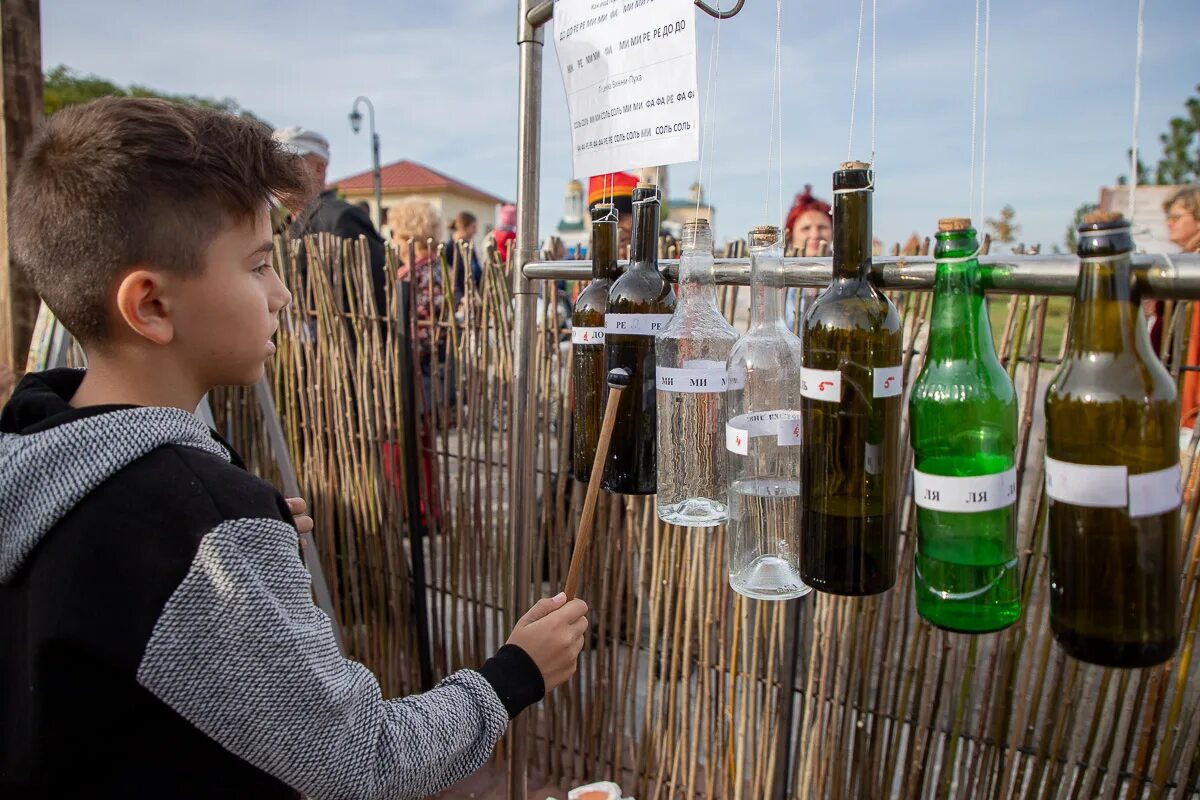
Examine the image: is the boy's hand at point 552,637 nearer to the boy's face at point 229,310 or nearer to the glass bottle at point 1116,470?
the boy's face at point 229,310

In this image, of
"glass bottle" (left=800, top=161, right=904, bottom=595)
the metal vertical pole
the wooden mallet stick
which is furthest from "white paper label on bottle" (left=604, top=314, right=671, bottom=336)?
Answer: the metal vertical pole

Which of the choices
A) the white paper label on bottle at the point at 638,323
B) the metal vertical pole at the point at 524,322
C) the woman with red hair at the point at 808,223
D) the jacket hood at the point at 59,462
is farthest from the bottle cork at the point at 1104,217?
the woman with red hair at the point at 808,223

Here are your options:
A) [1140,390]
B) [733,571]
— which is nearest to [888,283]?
[1140,390]

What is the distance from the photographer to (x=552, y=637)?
130 cm

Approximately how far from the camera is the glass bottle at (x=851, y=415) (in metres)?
1.04

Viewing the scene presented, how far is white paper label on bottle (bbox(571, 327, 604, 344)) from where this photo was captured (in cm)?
150

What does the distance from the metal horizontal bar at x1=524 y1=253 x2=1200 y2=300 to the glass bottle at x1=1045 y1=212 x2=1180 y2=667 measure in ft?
0.10

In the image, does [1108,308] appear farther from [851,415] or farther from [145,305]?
[145,305]

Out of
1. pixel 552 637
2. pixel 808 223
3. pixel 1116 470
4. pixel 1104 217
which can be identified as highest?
pixel 808 223

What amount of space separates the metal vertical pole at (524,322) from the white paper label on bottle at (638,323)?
0.47m

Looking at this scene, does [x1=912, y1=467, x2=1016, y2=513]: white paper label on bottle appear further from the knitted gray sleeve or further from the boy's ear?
the boy's ear

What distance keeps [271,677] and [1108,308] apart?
3.33 ft

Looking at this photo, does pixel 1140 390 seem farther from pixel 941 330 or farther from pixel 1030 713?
pixel 1030 713

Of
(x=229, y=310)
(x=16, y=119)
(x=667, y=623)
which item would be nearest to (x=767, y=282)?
(x=229, y=310)
